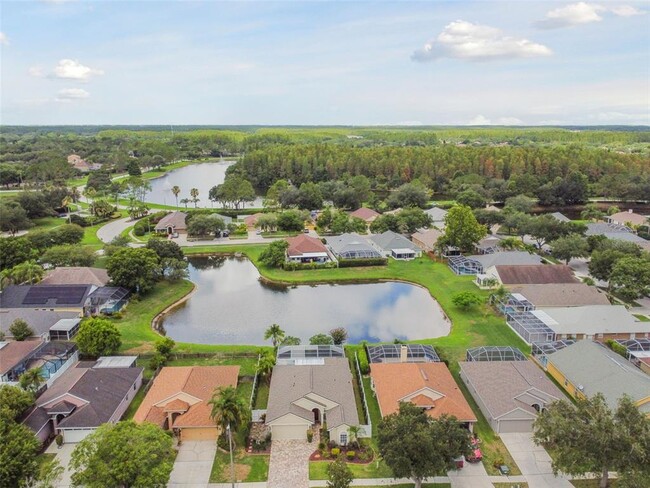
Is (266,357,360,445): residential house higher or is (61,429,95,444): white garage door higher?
(266,357,360,445): residential house

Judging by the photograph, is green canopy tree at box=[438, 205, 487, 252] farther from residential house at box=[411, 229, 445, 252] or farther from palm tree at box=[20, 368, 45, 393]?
palm tree at box=[20, 368, 45, 393]

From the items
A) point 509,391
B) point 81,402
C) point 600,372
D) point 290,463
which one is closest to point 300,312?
point 290,463

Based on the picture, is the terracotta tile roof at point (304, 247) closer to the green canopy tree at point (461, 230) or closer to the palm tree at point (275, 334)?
the green canopy tree at point (461, 230)

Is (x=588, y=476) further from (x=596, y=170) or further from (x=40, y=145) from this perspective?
(x=40, y=145)

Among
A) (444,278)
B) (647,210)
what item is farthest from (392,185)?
(444,278)

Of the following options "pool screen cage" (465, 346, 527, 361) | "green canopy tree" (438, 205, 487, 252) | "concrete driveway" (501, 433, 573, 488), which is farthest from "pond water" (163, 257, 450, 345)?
"concrete driveway" (501, 433, 573, 488)

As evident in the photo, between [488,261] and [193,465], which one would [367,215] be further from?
[193,465]
